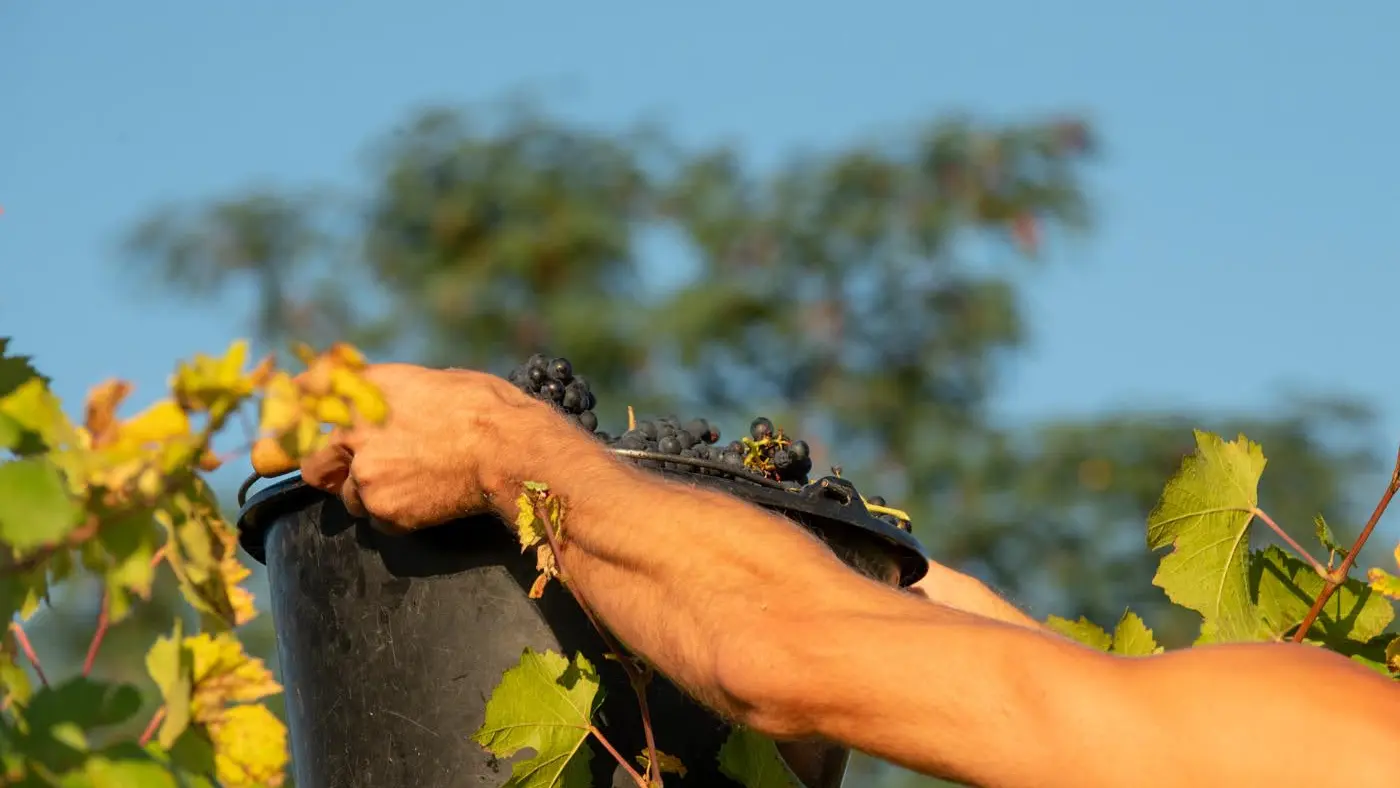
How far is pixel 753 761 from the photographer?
47.1 inches

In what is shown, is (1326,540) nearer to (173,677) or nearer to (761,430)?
(761,430)

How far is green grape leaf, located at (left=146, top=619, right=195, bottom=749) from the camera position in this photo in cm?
73

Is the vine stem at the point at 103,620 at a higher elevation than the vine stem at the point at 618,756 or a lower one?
higher

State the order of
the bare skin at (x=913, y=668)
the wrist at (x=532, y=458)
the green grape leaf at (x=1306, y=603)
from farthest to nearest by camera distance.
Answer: the green grape leaf at (x=1306, y=603), the wrist at (x=532, y=458), the bare skin at (x=913, y=668)

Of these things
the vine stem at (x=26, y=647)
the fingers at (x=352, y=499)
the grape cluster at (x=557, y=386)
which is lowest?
the fingers at (x=352, y=499)

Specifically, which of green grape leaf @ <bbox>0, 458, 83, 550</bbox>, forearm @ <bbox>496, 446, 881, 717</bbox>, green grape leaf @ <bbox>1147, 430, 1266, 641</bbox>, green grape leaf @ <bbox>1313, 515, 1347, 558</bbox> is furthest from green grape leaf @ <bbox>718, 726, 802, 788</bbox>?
green grape leaf @ <bbox>0, 458, 83, 550</bbox>

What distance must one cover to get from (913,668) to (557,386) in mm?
512

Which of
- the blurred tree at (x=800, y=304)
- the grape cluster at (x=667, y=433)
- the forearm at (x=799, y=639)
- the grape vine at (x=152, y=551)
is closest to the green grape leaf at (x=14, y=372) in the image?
the grape vine at (x=152, y=551)

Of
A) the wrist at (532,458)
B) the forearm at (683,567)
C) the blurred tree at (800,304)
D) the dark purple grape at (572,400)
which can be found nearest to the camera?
the forearm at (683,567)

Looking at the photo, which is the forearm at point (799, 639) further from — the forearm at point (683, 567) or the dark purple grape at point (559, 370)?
the dark purple grape at point (559, 370)

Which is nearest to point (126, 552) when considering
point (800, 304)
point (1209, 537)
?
point (1209, 537)

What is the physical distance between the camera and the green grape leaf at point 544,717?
1.15 meters

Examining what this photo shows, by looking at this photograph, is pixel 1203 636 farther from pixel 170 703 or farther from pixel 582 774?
pixel 170 703

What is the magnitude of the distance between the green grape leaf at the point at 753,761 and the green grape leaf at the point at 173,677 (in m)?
0.53
